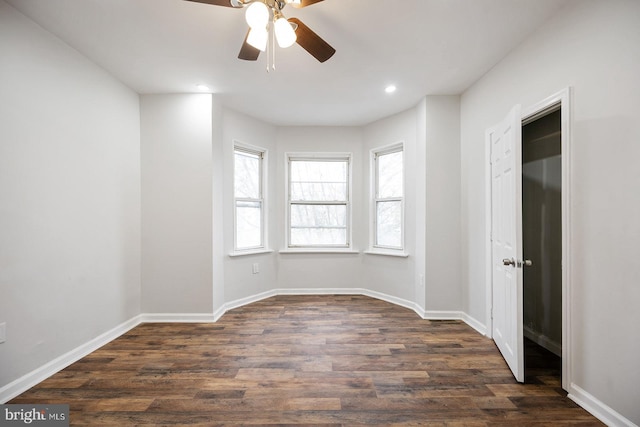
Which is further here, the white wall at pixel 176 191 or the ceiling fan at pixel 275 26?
the white wall at pixel 176 191

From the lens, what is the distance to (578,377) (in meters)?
1.89

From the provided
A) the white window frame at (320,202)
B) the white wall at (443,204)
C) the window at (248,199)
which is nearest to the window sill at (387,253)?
the white window frame at (320,202)

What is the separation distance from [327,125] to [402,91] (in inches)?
55.5

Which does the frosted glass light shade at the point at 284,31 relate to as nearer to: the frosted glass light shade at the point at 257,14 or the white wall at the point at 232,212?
the frosted glass light shade at the point at 257,14

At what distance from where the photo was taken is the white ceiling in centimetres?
198

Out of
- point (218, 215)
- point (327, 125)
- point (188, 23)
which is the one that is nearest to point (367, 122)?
point (327, 125)

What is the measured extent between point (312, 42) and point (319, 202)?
2846 mm

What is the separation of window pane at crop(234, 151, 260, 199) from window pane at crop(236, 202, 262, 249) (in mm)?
148

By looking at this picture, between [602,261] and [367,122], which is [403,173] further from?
[602,261]

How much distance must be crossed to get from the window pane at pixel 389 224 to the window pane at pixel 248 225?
1.78 meters

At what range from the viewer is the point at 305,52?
2479mm

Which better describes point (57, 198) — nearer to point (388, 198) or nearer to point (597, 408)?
point (388, 198)

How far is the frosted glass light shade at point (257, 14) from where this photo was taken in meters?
1.48

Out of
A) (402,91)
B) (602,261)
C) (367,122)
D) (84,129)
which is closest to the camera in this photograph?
(602,261)
